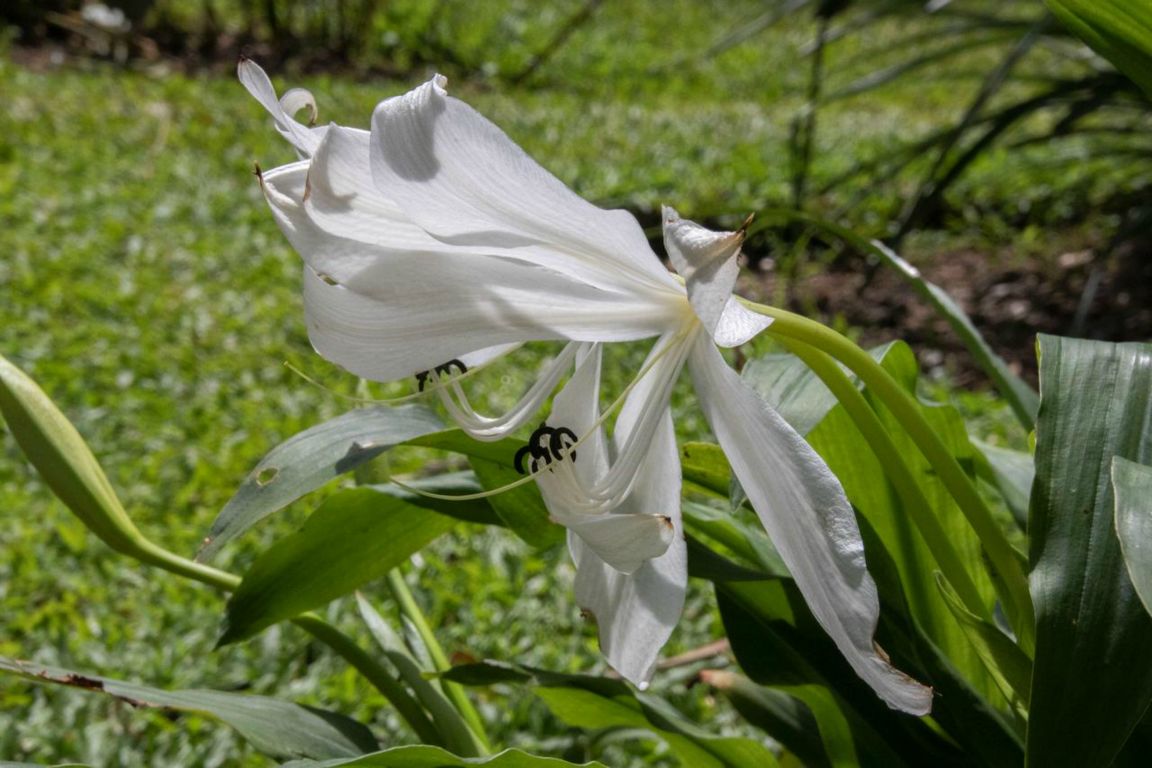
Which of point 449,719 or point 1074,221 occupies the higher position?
point 1074,221


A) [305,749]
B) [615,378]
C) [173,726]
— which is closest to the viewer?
[305,749]

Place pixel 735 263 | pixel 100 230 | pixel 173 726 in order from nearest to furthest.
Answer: pixel 735 263 < pixel 173 726 < pixel 100 230

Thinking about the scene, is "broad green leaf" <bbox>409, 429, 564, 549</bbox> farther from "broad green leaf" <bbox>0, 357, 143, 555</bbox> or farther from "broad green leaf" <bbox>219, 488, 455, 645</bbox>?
"broad green leaf" <bbox>0, 357, 143, 555</bbox>

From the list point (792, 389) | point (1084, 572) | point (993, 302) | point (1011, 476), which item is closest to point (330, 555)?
point (792, 389)

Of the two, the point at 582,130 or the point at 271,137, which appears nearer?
the point at 271,137

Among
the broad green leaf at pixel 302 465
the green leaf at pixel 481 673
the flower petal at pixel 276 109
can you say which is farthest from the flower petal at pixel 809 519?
the green leaf at pixel 481 673

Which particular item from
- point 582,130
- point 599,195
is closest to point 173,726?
point 599,195

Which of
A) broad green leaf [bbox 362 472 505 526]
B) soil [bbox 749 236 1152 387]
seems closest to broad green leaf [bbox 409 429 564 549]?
broad green leaf [bbox 362 472 505 526]

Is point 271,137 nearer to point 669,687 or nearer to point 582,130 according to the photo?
point 582,130
